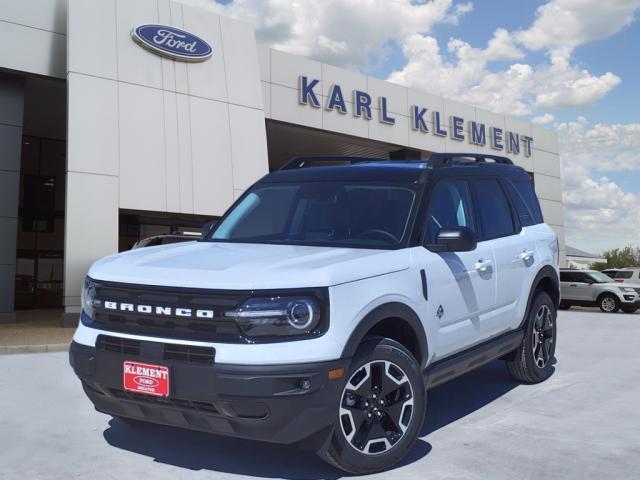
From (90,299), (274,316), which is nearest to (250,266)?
(274,316)

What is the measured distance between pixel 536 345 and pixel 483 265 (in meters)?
1.68

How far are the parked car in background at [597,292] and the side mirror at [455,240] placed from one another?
67.8 ft

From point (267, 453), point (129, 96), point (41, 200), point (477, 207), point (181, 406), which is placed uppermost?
point (129, 96)

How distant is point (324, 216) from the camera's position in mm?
4754

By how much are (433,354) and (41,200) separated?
22.2 meters

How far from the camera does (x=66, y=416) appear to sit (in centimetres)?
527

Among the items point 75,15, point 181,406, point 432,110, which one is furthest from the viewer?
point 432,110

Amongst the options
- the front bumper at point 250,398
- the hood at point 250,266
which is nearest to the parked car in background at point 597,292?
the hood at point 250,266

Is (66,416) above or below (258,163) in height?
below

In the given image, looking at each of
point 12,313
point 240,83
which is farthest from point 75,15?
point 12,313

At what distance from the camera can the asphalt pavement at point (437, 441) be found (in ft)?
12.7

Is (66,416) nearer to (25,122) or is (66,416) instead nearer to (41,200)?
(25,122)

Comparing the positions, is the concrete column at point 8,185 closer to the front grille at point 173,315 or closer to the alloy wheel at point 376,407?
the front grille at point 173,315

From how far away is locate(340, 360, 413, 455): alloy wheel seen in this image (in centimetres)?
367
